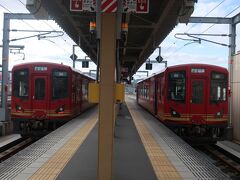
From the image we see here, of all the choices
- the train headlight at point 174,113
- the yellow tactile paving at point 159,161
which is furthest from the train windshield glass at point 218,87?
the yellow tactile paving at point 159,161

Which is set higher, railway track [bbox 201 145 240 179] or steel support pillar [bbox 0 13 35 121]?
steel support pillar [bbox 0 13 35 121]

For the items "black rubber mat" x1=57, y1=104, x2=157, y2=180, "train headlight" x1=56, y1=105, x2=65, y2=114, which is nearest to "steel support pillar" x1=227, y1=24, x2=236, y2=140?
"train headlight" x1=56, y1=105, x2=65, y2=114

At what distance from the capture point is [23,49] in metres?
37.1

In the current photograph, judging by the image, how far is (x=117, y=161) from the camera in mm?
9859

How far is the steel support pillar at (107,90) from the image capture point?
721 cm

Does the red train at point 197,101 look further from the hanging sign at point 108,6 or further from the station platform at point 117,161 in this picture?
the hanging sign at point 108,6

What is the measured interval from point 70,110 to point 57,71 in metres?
1.73

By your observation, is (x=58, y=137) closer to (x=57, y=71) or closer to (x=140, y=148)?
(x=140, y=148)

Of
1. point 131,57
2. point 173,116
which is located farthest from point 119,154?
point 131,57

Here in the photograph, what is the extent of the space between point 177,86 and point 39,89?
5.27m

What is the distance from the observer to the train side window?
18500 millimetres

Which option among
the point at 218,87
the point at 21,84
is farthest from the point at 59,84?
the point at 218,87

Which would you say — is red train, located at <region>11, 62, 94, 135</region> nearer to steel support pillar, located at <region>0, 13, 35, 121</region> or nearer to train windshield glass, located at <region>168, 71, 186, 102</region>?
train windshield glass, located at <region>168, 71, 186, 102</region>

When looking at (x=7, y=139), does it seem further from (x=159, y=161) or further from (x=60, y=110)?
(x=159, y=161)
